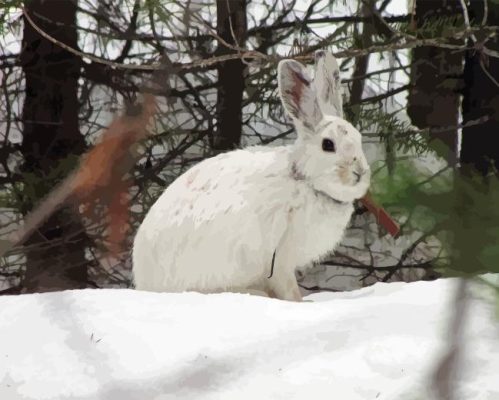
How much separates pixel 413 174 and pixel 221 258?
0.39 meters

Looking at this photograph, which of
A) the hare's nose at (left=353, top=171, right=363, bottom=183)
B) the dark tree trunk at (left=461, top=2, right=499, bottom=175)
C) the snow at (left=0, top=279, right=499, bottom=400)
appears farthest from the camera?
the dark tree trunk at (left=461, top=2, right=499, bottom=175)

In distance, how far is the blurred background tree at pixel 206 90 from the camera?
775mm

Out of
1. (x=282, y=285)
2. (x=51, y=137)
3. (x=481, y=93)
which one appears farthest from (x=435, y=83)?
(x=51, y=137)

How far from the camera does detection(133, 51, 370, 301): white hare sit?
65 centimetres

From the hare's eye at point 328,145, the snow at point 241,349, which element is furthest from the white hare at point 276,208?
the snow at point 241,349

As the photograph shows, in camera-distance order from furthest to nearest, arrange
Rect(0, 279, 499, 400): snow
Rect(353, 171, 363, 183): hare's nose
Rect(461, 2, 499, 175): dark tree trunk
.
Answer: Rect(461, 2, 499, 175): dark tree trunk → Rect(353, 171, 363, 183): hare's nose → Rect(0, 279, 499, 400): snow

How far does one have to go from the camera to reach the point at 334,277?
0.81 meters

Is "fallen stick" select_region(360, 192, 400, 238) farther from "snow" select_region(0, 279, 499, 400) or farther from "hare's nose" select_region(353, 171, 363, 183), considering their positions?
"snow" select_region(0, 279, 499, 400)

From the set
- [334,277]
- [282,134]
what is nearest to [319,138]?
[282,134]

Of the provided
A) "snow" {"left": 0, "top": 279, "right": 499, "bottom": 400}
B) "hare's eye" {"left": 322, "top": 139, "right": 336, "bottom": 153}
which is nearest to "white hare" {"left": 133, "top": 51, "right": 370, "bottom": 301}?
"hare's eye" {"left": 322, "top": 139, "right": 336, "bottom": 153}

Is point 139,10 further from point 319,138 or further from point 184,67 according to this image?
point 319,138

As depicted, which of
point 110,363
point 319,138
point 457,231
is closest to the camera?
point 457,231

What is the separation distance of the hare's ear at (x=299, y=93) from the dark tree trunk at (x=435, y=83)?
7.4 inches

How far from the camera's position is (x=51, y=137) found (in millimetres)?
852
